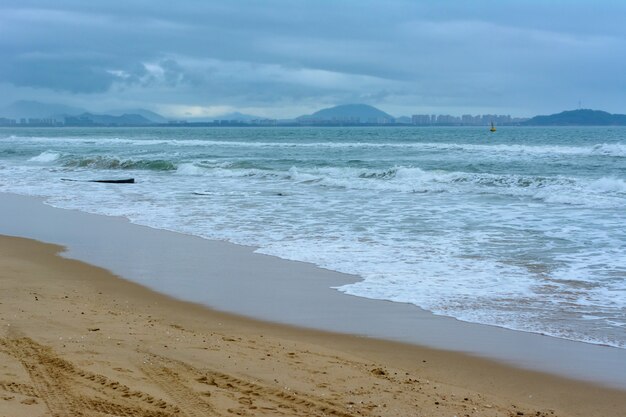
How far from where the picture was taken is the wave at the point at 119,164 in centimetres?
3409

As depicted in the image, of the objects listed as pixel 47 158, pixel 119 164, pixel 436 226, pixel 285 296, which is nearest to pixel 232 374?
pixel 285 296

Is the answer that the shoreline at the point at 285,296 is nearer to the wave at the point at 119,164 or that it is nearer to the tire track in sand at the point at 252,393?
the tire track in sand at the point at 252,393

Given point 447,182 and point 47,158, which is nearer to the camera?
point 447,182

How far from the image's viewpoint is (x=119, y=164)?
3528 cm

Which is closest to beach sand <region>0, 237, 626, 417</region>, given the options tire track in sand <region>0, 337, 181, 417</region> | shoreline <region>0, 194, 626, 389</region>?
tire track in sand <region>0, 337, 181, 417</region>

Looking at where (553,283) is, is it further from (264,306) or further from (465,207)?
(465,207)

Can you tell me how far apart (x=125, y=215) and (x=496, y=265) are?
28.6ft

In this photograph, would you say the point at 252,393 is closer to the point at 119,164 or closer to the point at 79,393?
the point at 79,393

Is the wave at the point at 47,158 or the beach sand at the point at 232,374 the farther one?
the wave at the point at 47,158

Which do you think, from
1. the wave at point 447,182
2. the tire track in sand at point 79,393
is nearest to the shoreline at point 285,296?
the tire track in sand at point 79,393

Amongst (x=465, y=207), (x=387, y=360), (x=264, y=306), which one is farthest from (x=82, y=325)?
(x=465, y=207)

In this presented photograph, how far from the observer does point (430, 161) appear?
115 feet

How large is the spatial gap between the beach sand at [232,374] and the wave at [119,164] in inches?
1090

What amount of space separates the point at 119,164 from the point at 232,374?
105ft
